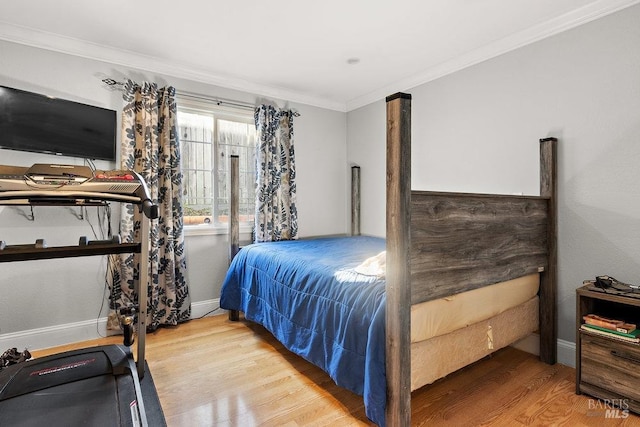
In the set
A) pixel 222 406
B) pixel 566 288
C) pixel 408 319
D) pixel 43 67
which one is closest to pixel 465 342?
pixel 408 319

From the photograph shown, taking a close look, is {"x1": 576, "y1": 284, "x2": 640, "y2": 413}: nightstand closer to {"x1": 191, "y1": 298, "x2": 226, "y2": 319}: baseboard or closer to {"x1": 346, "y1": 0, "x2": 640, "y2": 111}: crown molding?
{"x1": 346, "y1": 0, "x2": 640, "y2": 111}: crown molding

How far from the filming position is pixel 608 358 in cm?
177

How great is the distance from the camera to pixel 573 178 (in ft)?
7.25

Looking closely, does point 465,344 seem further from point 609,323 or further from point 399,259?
point 609,323

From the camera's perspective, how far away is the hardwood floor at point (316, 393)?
1665 millimetres

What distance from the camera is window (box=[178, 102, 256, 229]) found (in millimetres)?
3283

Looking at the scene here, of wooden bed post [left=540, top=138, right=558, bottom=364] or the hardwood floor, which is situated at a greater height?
wooden bed post [left=540, top=138, right=558, bottom=364]

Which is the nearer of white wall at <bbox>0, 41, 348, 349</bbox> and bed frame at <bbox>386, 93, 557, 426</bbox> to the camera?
bed frame at <bbox>386, 93, 557, 426</bbox>

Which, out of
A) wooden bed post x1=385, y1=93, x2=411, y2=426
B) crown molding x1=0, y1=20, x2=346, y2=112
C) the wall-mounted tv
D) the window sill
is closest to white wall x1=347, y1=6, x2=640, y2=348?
wooden bed post x1=385, y1=93, x2=411, y2=426

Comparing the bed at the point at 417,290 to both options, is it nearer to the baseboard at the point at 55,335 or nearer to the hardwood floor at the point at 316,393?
the hardwood floor at the point at 316,393

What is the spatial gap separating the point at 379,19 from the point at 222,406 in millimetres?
2654

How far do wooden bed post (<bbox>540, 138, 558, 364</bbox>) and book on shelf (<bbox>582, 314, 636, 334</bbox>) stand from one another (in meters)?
0.33

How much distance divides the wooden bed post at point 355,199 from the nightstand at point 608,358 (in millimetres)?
2383

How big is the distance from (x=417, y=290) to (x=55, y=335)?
2.83 meters
